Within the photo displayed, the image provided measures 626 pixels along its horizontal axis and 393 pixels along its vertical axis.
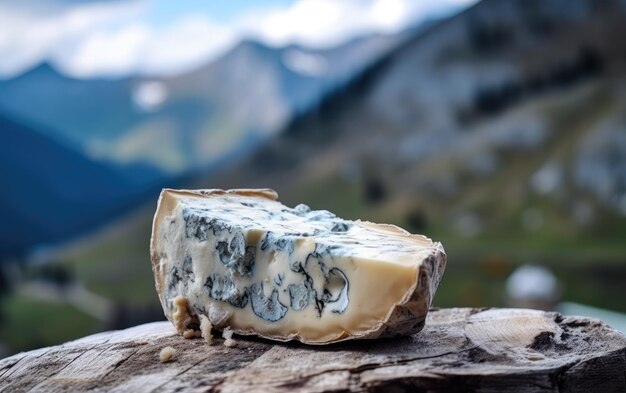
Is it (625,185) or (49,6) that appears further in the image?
(625,185)

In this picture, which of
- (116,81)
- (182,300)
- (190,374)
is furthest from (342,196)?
(190,374)

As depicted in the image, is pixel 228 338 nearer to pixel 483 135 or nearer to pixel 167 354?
pixel 167 354

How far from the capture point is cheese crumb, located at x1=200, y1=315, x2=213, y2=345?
186cm

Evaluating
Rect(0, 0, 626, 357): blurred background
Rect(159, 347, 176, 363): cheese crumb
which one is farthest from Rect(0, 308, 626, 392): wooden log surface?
Rect(0, 0, 626, 357): blurred background

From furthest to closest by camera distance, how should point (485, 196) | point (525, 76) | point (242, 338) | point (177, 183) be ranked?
point (525, 76), point (485, 196), point (177, 183), point (242, 338)

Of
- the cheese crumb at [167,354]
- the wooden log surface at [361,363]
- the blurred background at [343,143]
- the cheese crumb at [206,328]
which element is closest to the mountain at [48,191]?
the blurred background at [343,143]

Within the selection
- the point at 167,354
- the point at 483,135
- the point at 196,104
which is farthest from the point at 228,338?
the point at 483,135

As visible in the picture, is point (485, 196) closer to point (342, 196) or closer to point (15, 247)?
point (342, 196)

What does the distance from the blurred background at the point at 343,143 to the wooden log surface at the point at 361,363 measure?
14.1 ft

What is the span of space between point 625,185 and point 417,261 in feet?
22.6

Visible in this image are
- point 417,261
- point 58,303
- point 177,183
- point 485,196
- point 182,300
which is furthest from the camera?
point 485,196

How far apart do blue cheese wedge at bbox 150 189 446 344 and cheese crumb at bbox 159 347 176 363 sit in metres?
0.20

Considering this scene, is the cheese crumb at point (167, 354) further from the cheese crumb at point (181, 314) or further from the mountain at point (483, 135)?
the mountain at point (483, 135)

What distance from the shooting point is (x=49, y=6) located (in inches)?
254
